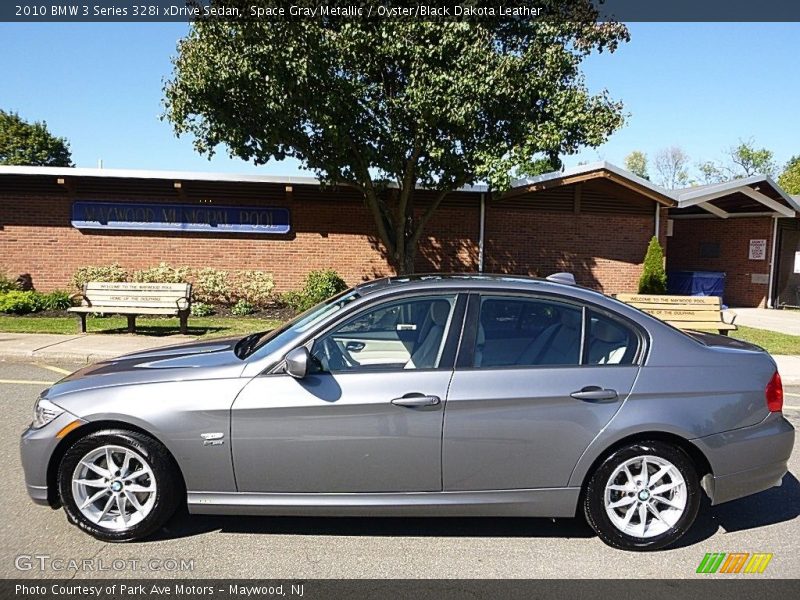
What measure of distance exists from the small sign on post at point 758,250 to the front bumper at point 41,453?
20.1 meters

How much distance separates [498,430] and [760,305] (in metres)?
18.7

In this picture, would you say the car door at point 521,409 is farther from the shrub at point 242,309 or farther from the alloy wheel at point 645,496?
the shrub at point 242,309

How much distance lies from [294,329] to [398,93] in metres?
8.12

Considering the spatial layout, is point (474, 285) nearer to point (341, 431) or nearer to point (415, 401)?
point (415, 401)

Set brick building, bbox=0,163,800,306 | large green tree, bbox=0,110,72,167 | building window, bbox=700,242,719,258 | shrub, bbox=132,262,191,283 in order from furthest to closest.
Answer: large green tree, bbox=0,110,72,167 → building window, bbox=700,242,719,258 → shrub, bbox=132,262,191,283 → brick building, bbox=0,163,800,306

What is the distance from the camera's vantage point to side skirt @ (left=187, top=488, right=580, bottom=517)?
3.25m

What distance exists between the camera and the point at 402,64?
10.3 meters

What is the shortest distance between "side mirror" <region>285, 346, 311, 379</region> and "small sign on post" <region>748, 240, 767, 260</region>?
19.2 metres

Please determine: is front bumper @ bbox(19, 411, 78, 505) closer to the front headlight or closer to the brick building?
the front headlight

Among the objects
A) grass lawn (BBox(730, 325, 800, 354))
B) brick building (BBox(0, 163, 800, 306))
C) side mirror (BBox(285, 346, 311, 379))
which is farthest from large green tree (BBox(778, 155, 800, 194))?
side mirror (BBox(285, 346, 311, 379))

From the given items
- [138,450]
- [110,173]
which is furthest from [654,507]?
[110,173]

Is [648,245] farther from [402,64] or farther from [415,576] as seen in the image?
[415,576]

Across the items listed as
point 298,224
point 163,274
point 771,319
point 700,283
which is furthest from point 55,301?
point 700,283

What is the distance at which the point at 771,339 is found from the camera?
37.8 ft
